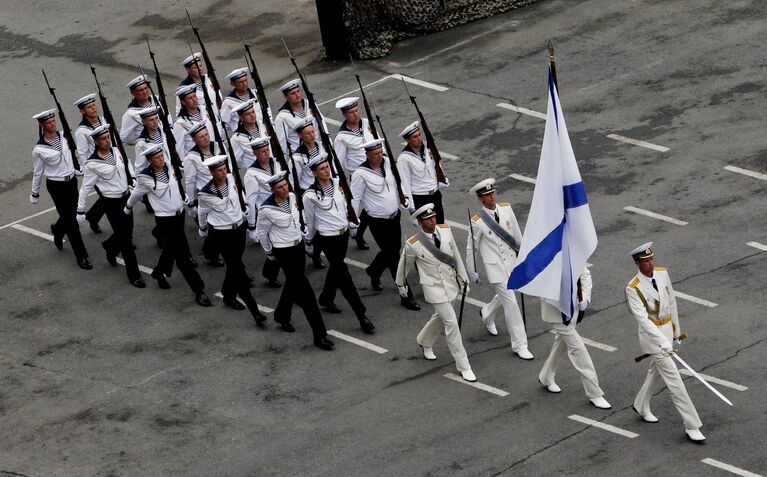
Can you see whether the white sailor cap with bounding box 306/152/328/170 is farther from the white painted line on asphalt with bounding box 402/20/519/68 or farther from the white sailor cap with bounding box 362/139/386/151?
the white painted line on asphalt with bounding box 402/20/519/68

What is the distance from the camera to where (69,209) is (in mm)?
19984

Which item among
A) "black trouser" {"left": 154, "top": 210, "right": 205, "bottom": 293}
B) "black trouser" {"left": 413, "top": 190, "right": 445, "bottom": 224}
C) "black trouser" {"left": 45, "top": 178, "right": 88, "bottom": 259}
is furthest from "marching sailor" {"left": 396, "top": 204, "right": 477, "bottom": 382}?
"black trouser" {"left": 45, "top": 178, "right": 88, "bottom": 259}

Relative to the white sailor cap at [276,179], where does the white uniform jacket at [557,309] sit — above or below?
below

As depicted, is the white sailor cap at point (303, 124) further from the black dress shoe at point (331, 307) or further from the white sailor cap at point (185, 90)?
the black dress shoe at point (331, 307)

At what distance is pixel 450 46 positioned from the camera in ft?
83.7

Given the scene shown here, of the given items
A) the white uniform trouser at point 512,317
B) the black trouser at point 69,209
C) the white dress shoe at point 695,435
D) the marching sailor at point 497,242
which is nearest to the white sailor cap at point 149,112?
the black trouser at point 69,209

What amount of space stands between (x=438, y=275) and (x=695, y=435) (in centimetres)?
327

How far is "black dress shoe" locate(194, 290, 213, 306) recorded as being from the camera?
18.7 m

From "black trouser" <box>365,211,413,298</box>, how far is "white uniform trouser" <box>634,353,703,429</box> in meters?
3.93

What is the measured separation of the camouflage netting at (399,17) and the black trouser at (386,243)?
744cm

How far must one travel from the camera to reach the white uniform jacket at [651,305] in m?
15.0

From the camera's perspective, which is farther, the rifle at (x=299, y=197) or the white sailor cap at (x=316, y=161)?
the rifle at (x=299, y=197)

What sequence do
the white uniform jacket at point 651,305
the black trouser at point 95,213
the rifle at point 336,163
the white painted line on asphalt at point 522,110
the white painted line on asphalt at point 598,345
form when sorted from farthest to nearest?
the white painted line on asphalt at point 522,110
the black trouser at point 95,213
the rifle at point 336,163
the white painted line on asphalt at point 598,345
the white uniform jacket at point 651,305

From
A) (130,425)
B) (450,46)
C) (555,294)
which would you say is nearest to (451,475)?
(555,294)
